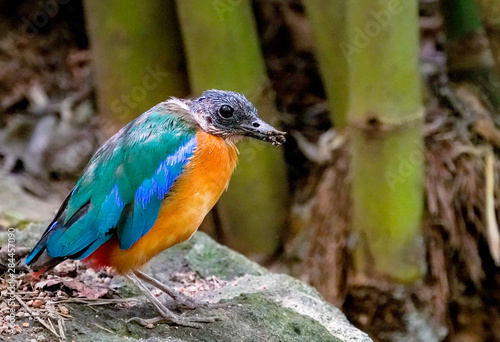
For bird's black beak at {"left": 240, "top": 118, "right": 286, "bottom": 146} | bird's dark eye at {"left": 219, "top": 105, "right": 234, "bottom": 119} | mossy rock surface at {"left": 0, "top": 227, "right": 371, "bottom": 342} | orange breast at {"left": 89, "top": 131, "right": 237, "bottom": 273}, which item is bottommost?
mossy rock surface at {"left": 0, "top": 227, "right": 371, "bottom": 342}

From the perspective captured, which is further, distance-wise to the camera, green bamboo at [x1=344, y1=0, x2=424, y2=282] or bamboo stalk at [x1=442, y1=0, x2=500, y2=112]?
bamboo stalk at [x1=442, y1=0, x2=500, y2=112]

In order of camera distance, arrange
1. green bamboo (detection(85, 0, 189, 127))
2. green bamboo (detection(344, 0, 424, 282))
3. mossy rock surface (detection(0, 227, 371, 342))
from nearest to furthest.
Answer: mossy rock surface (detection(0, 227, 371, 342))
green bamboo (detection(344, 0, 424, 282))
green bamboo (detection(85, 0, 189, 127))

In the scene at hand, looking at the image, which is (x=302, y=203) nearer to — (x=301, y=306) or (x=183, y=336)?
(x=301, y=306)

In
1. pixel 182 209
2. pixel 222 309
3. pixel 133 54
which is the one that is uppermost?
pixel 133 54

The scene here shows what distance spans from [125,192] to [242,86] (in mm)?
2037

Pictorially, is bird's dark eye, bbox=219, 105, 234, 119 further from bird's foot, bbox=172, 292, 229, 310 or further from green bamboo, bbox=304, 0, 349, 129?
green bamboo, bbox=304, 0, 349, 129

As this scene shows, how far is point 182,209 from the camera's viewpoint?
2549 millimetres

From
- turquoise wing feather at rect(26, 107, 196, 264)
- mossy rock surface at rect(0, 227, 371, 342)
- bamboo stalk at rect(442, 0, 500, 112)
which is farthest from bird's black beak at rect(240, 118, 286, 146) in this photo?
bamboo stalk at rect(442, 0, 500, 112)

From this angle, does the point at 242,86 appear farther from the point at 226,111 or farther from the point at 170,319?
the point at 170,319

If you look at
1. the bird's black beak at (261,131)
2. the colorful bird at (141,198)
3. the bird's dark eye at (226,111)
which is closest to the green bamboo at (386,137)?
the bird's black beak at (261,131)

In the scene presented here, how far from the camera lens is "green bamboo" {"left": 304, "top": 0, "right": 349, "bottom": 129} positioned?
173 inches

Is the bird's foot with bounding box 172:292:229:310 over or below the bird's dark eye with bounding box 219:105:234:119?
below

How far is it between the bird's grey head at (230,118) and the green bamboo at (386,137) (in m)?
1.18

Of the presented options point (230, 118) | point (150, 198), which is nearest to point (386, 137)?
point (230, 118)
